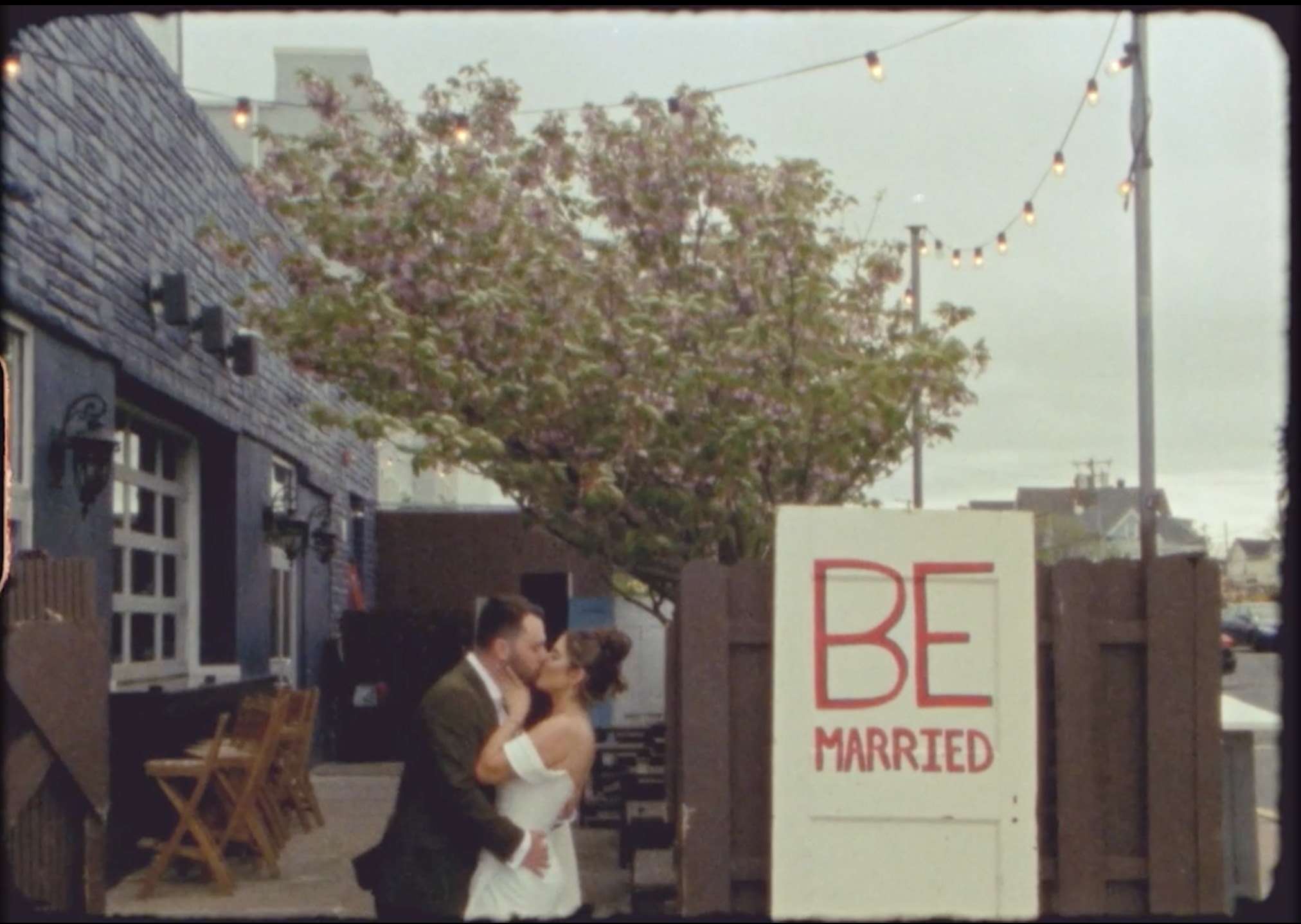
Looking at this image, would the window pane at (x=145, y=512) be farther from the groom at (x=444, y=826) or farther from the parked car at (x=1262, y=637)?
the parked car at (x=1262, y=637)

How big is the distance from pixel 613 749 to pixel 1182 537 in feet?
169

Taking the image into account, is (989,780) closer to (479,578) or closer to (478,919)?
(478,919)

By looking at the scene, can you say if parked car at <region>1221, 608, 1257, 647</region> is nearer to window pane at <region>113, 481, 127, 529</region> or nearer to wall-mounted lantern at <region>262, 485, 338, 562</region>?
wall-mounted lantern at <region>262, 485, 338, 562</region>

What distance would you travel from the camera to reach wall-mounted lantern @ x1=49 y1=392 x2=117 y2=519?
26.9ft

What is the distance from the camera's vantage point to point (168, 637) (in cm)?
1228

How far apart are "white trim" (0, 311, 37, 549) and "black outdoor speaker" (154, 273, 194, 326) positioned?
7.44 feet

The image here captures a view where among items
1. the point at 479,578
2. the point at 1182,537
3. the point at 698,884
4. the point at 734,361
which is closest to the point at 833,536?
the point at 698,884

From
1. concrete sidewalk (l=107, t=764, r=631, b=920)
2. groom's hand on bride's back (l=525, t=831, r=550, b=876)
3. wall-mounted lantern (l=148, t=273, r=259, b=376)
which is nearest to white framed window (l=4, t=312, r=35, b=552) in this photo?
concrete sidewalk (l=107, t=764, r=631, b=920)

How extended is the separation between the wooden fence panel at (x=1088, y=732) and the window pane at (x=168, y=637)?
316 inches

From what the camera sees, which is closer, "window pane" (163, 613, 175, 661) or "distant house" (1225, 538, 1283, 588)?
"window pane" (163, 613, 175, 661)

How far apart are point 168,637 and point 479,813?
785cm

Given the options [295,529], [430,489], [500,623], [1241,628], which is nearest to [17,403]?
[500,623]

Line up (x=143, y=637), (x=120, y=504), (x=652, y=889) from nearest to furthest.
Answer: (x=652, y=889)
(x=120, y=504)
(x=143, y=637)

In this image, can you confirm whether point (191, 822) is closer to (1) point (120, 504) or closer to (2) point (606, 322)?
(1) point (120, 504)
